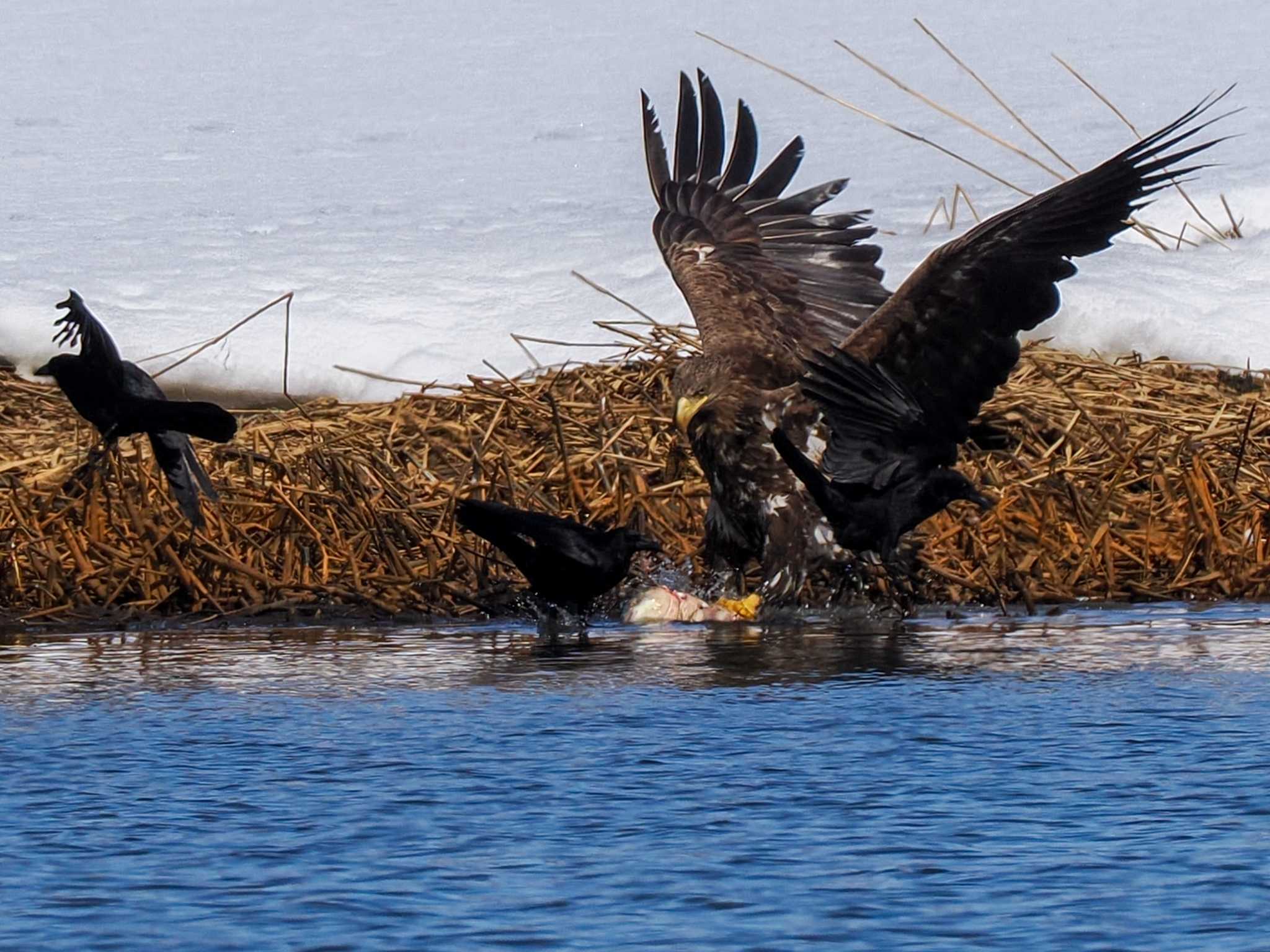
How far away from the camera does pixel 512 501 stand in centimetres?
809

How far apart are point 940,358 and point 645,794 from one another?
282 centimetres

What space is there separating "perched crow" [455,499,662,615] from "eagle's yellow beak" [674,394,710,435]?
0.60 metres

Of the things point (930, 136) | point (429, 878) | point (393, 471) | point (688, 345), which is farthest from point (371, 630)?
point (930, 136)

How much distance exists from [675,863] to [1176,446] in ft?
15.5

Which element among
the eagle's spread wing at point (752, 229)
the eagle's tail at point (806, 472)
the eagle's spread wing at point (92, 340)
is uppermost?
the eagle's spread wing at point (752, 229)

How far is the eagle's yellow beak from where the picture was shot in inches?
300

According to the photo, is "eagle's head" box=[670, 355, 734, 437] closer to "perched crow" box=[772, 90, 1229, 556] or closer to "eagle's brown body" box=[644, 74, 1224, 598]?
"eagle's brown body" box=[644, 74, 1224, 598]

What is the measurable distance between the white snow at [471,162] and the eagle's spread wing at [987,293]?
312 cm

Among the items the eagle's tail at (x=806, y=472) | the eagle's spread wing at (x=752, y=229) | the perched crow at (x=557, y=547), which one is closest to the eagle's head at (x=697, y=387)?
the eagle's tail at (x=806, y=472)

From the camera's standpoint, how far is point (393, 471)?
8.33 metres

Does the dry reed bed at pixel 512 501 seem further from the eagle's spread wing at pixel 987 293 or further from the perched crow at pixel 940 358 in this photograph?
the eagle's spread wing at pixel 987 293

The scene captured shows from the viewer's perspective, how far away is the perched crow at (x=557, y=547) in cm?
694

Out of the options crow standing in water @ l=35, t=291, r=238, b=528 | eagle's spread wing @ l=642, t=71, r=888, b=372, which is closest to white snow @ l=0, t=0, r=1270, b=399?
eagle's spread wing @ l=642, t=71, r=888, b=372

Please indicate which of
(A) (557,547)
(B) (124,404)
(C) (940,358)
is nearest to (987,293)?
(C) (940,358)
